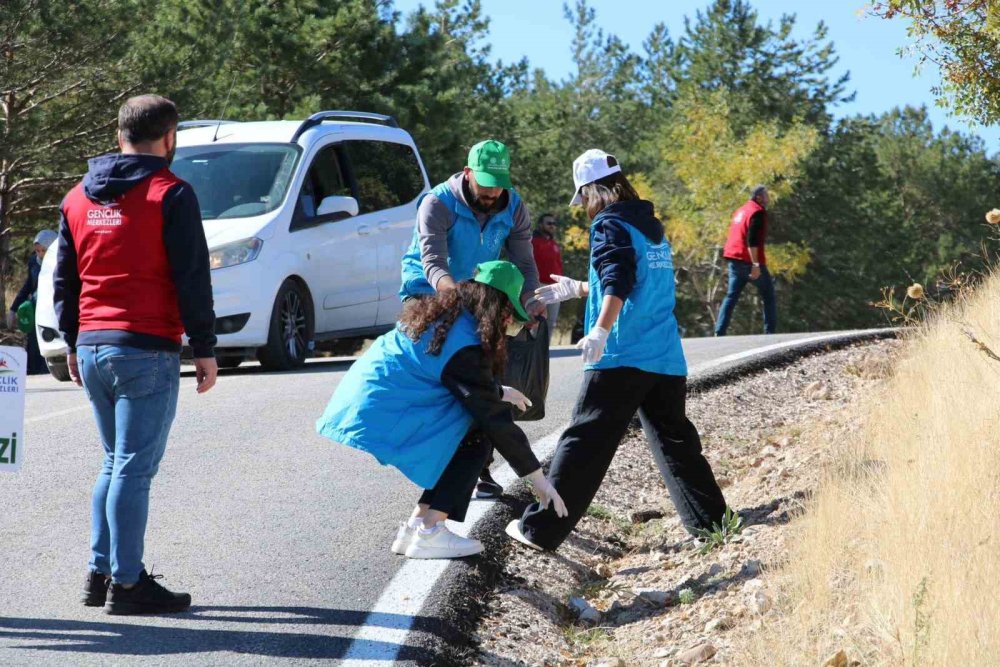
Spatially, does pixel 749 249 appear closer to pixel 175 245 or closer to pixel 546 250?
pixel 546 250

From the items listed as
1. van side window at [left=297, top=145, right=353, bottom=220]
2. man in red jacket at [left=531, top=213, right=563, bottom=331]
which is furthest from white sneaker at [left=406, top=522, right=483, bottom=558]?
man in red jacket at [left=531, top=213, right=563, bottom=331]

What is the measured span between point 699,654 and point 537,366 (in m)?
1.71

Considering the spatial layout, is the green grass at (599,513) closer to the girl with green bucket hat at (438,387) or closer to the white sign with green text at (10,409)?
the girl with green bucket hat at (438,387)

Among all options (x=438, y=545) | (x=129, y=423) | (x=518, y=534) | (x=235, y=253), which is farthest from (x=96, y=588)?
(x=235, y=253)

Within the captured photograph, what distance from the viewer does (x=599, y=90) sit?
234ft

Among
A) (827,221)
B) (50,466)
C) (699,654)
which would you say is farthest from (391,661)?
(827,221)

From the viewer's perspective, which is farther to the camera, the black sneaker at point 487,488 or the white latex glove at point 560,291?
the black sneaker at point 487,488

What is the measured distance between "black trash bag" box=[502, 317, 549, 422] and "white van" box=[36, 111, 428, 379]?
242 inches

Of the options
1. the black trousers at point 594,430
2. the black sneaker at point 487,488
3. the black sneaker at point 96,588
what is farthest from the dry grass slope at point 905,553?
the black sneaker at point 96,588

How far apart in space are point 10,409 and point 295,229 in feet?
25.5

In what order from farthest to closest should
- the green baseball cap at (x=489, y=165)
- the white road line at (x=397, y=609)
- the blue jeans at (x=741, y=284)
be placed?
the blue jeans at (x=741, y=284)
the green baseball cap at (x=489, y=165)
the white road line at (x=397, y=609)

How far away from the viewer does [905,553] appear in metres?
5.07

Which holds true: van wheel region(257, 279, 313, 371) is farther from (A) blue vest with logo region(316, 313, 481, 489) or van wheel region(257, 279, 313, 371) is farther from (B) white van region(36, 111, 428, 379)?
(A) blue vest with logo region(316, 313, 481, 489)

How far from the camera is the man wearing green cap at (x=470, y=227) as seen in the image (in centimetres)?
614
